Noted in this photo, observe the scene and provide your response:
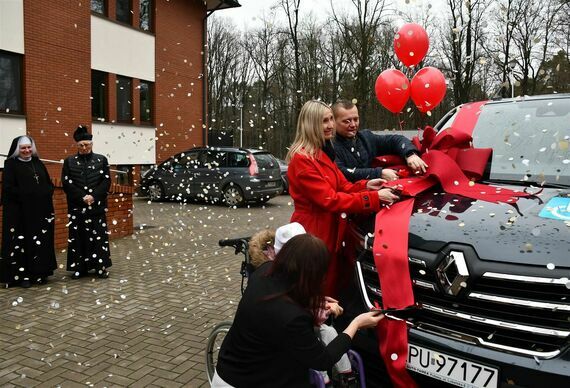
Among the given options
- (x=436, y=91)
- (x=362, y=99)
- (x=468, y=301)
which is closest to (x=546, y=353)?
(x=468, y=301)

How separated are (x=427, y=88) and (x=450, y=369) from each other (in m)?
5.71

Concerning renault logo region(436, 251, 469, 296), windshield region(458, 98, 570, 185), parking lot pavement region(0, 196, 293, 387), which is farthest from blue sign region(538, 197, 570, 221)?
parking lot pavement region(0, 196, 293, 387)

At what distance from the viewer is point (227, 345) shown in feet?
8.01

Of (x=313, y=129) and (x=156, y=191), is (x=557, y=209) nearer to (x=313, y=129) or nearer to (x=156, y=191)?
(x=313, y=129)

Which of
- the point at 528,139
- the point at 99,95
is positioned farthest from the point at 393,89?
the point at 99,95

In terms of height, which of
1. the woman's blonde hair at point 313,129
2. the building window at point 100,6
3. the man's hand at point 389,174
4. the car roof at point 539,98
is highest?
the building window at point 100,6

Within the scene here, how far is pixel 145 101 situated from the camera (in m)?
17.3

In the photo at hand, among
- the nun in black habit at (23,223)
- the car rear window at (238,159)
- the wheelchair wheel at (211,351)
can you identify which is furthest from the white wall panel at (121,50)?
the wheelchair wheel at (211,351)

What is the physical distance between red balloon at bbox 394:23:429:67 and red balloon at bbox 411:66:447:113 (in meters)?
0.28

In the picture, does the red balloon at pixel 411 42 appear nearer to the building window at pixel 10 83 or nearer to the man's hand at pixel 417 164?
the man's hand at pixel 417 164

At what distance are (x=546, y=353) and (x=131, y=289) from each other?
16.6ft

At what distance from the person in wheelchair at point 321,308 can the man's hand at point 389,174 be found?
846 mm

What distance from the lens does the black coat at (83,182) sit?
6.59 metres

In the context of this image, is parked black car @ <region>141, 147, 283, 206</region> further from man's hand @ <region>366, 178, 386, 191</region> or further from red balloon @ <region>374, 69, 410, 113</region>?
man's hand @ <region>366, 178, 386, 191</region>
